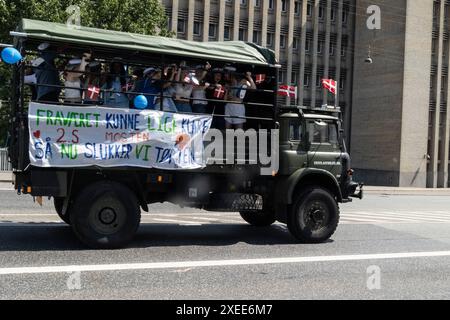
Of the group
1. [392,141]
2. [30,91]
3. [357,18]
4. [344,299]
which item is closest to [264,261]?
[344,299]

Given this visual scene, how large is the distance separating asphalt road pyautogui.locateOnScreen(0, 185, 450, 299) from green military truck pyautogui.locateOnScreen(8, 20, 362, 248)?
0.61 m

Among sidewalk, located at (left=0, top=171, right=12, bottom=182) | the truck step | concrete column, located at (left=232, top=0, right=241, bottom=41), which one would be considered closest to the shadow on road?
the truck step

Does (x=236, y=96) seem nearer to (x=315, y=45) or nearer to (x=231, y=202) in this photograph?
(x=231, y=202)

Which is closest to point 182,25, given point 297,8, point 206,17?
point 206,17

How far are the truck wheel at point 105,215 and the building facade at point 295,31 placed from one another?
36.9 m

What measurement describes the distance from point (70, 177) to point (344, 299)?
4563 mm

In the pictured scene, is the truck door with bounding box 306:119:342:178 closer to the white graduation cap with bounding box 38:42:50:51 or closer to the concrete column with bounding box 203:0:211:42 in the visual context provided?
the white graduation cap with bounding box 38:42:50:51

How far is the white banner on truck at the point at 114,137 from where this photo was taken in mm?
7961

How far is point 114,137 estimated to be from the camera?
8461 millimetres

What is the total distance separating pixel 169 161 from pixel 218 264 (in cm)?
208

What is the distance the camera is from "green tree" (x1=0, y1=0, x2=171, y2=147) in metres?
26.7

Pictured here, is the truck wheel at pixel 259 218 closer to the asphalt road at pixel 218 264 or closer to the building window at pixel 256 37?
the asphalt road at pixel 218 264
